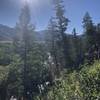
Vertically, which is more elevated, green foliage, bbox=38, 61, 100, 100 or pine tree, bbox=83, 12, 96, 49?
pine tree, bbox=83, 12, 96, 49

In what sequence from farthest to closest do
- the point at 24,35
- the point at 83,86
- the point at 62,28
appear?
1. the point at 62,28
2. the point at 24,35
3. the point at 83,86

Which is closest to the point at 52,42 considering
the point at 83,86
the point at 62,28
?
the point at 62,28

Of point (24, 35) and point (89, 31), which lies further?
point (89, 31)

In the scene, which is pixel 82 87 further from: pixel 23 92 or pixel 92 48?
pixel 92 48

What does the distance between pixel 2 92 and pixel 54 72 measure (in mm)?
11568

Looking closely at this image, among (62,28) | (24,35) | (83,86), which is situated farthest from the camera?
(62,28)

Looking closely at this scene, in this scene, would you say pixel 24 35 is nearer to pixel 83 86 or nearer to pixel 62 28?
pixel 62 28

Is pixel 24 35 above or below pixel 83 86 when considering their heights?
above

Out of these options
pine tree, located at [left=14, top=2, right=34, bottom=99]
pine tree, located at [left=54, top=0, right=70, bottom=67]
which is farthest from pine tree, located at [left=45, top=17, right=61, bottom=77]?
pine tree, located at [left=14, top=2, right=34, bottom=99]

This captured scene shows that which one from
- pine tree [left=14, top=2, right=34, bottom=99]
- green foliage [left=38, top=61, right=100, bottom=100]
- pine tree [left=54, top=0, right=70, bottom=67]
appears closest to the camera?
green foliage [left=38, top=61, right=100, bottom=100]

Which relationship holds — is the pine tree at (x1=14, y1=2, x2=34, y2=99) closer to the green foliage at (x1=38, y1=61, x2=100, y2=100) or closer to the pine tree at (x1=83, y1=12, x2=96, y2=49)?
the pine tree at (x1=83, y1=12, x2=96, y2=49)

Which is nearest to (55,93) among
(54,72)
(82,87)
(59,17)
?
(82,87)

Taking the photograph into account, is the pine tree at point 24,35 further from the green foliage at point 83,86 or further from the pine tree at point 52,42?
the green foliage at point 83,86

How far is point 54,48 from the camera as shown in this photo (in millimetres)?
68250
